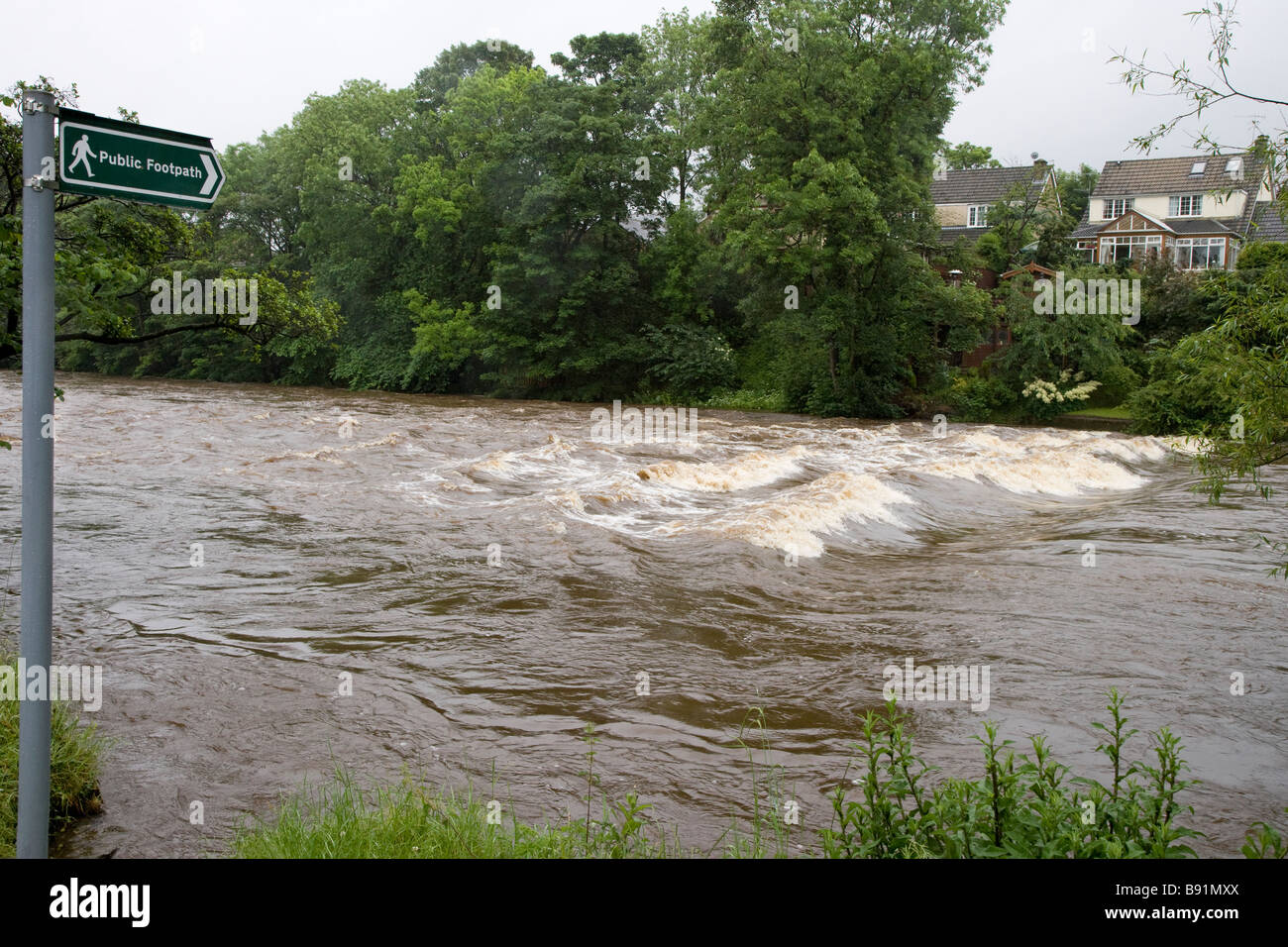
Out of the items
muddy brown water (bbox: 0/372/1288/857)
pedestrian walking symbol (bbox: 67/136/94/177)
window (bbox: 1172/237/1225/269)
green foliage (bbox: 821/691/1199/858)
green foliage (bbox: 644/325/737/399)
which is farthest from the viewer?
window (bbox: 1172/237/1225/269)

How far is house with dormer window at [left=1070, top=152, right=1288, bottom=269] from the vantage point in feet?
182

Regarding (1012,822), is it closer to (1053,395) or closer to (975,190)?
(1053,395)

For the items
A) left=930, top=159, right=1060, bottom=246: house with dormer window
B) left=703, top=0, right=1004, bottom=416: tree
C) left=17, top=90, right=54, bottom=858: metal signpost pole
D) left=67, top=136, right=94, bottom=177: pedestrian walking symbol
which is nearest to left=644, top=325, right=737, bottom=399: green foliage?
left=703, top=0, right=1004, bottom=416: tree

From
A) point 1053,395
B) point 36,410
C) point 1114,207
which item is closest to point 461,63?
point 1114,207

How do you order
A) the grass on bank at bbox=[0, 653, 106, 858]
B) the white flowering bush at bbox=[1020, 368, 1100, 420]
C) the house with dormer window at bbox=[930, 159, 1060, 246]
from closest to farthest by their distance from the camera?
1. the grass on bank at bbox=[0, 653, 106, 858]
2. the white flowering bush at bbox=[1020, 368, 1100, 420]
3. the house with dormer window at bbox=[930, 159, 1060, 246]

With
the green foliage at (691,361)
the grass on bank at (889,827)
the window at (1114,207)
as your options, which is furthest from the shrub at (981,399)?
the grass on bank at (889,827)

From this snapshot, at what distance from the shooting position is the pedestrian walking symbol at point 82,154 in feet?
10.6

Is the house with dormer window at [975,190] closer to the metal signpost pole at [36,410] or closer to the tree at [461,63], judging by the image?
the tree at [461,63]

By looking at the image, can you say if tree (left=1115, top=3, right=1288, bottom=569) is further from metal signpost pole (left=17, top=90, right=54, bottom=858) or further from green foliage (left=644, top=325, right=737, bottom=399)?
green foliage (left=644, top=325, right=737, bottom=399)

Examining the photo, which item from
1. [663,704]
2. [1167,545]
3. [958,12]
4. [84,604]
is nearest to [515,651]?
[663,704]

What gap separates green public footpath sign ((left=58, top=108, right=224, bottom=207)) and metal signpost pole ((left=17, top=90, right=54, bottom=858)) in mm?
73

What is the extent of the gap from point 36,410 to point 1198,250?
63502mm

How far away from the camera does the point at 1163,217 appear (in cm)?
6153
